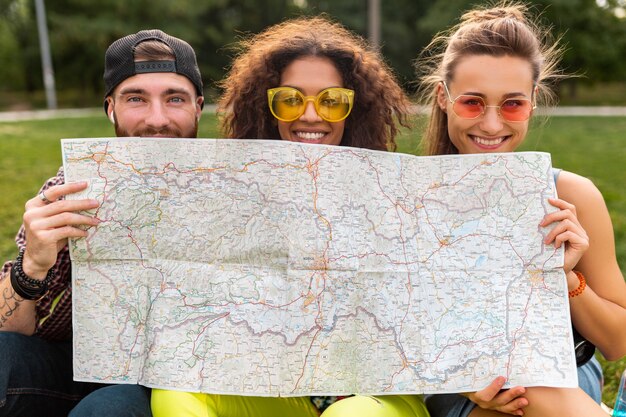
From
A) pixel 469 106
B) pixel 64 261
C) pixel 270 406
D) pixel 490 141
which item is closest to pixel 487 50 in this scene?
pixel 469 106

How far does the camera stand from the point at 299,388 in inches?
78.9

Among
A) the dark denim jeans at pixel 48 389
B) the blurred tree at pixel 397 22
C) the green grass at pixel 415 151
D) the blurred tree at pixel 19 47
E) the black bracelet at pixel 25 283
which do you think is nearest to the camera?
the dark denim jeans at pixel 48 389

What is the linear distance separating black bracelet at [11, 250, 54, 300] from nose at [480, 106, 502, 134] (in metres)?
1.46

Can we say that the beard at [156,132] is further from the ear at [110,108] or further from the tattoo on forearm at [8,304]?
the tattoo on forearm at [8,304]

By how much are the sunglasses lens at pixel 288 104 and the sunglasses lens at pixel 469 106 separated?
525 mm

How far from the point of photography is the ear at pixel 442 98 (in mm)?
2332

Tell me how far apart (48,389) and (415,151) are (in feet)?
5.90

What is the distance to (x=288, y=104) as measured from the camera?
2.30 metres

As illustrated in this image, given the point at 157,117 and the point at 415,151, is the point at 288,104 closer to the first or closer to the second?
the point at 157,117

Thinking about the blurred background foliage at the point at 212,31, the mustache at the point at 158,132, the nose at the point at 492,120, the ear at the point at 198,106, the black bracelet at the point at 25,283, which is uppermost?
the blurred background foliage at the point at 212,31

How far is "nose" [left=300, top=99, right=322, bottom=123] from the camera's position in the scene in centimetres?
228

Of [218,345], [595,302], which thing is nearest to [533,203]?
[595,302]

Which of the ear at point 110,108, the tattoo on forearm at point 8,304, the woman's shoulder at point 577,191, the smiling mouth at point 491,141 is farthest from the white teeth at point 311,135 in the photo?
the tattoo on forearm at point 8,304

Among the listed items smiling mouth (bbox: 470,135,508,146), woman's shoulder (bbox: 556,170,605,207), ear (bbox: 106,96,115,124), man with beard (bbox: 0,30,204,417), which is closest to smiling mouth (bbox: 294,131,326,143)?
man with beard (bbox: 0,30,204,417)
